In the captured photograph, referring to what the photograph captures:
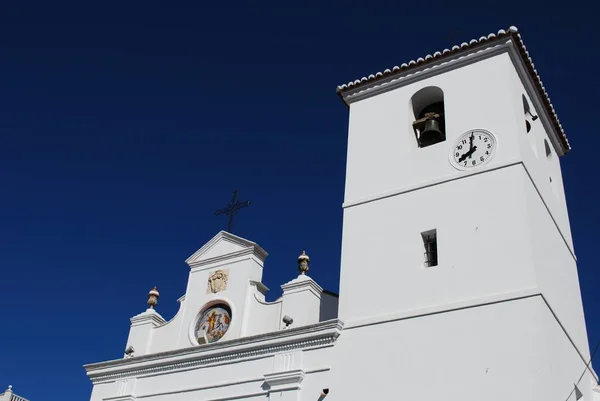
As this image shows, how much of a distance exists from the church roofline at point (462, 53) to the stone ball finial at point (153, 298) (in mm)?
7017

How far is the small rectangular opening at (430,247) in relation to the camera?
15227mm

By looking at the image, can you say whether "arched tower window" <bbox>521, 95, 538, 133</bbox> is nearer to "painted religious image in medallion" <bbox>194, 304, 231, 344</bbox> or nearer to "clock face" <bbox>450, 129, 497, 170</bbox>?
"clock face" <bbox>450, 129, 497, 170</bbox>

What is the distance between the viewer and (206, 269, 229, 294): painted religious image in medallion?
18000 millimetres

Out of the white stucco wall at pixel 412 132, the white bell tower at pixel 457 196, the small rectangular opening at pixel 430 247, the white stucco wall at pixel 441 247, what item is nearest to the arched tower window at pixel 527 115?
the white bell tower at pixel 457 196

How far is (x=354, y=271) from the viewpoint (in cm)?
1591

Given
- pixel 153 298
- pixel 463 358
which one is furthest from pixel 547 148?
pixel 153 298

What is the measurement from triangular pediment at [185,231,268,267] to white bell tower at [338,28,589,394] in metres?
2.58

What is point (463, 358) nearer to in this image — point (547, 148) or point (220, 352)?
point (220, 352)

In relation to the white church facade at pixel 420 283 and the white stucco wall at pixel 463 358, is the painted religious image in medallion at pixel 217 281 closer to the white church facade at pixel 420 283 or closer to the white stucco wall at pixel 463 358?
the white church facade at pixel 420 283

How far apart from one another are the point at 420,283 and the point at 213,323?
548 cm

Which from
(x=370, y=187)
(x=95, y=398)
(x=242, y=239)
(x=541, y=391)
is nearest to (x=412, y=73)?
(x=370, y=187)

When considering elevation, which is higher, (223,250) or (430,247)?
(223,250)

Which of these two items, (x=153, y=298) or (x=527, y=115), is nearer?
(x=527, y=115)

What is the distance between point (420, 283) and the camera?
14875 millimetres
